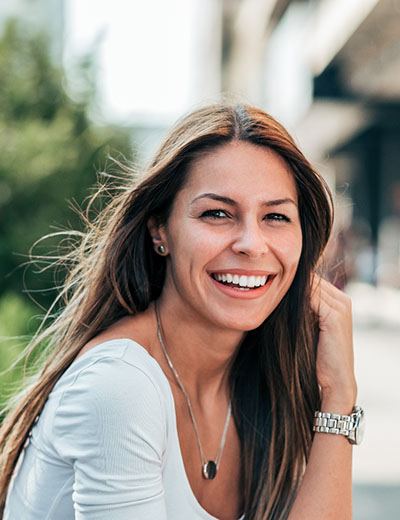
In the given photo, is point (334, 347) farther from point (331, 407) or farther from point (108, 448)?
point (108, 448)

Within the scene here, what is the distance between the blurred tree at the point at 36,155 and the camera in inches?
303

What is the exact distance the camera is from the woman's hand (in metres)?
2.42

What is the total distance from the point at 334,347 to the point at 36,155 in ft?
24.3

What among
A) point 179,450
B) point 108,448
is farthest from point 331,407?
point 108,448

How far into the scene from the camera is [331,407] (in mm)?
2383

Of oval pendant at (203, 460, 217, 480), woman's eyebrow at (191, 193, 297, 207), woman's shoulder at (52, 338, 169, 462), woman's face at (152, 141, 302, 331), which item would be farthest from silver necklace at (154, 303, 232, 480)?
woman's eyebrow at (191, 193, 297, 207)

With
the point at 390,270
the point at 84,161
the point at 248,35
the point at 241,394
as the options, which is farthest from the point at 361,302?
the point at 248,35

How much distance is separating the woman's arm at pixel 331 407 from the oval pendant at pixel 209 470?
22 cm

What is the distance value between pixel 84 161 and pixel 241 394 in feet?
25.5

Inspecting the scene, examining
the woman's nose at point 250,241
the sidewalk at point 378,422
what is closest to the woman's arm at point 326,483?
the woman's nose at point 250,241

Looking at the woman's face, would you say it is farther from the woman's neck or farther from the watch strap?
the watch strap

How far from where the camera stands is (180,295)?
233cm

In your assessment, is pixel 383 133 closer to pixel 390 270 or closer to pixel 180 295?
pixel 390 270

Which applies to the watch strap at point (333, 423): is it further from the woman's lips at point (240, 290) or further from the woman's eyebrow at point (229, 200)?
the woman's eyebrow at point (229, 200)
